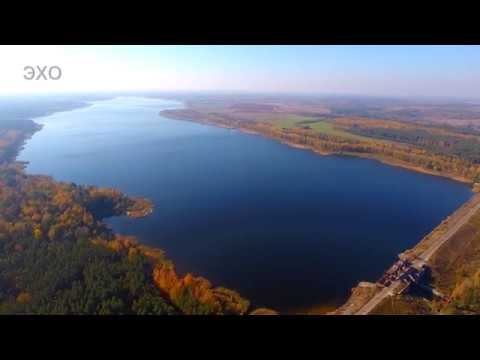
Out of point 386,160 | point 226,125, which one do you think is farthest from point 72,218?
point 226,125

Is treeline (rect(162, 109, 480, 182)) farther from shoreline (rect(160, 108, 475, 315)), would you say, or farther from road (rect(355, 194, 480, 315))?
road (rect(355, 194, 480, 315))

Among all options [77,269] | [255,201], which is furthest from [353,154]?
[77,269]

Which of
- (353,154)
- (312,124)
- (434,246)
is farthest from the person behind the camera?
(312,124)

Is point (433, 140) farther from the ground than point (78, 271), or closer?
farther from the ground

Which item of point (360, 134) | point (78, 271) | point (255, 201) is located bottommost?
point (78, 271)

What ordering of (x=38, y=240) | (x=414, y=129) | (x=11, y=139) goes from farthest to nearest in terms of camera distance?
(x=414, y=129) → (x=11, y=139) → (x=38, y=240)

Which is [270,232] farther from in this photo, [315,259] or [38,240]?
[38,240]

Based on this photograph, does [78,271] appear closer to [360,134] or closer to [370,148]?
[370,148]
